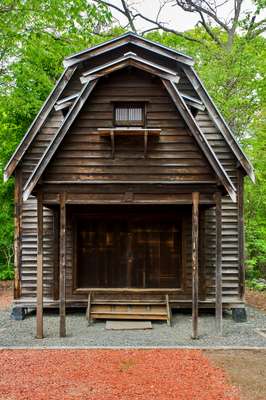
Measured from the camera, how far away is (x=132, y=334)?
34.6 feet

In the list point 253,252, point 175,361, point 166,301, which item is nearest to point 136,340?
point 175,361

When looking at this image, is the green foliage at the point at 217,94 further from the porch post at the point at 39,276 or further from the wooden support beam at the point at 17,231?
the porch post at the point at 39,276

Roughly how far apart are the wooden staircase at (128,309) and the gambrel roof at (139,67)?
3.96m

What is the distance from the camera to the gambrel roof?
399 inches

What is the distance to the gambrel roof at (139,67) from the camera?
10.1 metres

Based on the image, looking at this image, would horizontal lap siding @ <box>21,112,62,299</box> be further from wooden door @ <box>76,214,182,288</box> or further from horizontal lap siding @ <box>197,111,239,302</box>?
horizontal lap siding @ <box>197,111,239,302</box>

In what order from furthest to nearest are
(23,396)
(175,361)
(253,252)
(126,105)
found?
(253,252)
(126,105)
(175,361)
(23,396)

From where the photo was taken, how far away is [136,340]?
980 cm

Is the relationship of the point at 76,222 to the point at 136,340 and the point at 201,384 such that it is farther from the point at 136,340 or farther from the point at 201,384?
the point at 201,384

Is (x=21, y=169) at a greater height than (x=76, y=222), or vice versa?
(x=21, y=169)

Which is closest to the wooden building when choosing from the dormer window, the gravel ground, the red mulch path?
the dormer window

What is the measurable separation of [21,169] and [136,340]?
593 centimetres

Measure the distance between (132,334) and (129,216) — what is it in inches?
143

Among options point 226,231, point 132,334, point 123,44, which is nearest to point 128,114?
point 123,44
